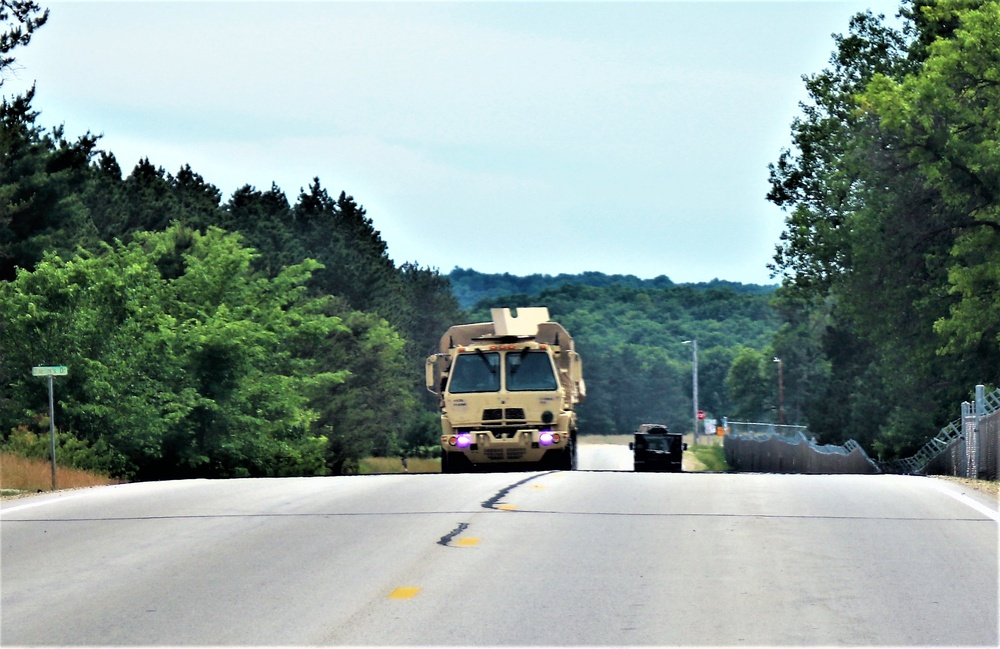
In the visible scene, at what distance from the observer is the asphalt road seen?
875cm

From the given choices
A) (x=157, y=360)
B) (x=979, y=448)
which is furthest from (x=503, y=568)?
(x=157, y=360)

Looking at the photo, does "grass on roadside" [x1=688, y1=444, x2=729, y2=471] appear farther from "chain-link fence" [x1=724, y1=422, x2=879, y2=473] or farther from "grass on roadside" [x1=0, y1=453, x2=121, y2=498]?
"grass on roadside" [x1=0, y1=453, x2=121, y2=498]

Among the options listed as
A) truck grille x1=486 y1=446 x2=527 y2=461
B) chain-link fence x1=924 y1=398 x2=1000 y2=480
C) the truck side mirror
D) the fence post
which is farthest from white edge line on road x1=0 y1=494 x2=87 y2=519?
the fence post

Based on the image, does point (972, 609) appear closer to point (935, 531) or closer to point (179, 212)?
point (935, 531)

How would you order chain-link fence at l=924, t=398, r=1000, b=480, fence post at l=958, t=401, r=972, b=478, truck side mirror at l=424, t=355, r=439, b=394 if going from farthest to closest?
truck side mirror at l=424, t=355, r=439, b=394
fence post at l=958, t=401, r=972, b=478
chain-link fence at l=924, t=398, r=1000, b=480

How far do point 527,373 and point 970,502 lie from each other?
14.7m

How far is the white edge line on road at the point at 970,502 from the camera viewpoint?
14539mm

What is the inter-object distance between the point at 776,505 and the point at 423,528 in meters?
4.28

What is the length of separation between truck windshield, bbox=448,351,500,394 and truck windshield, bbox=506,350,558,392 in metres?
0.29

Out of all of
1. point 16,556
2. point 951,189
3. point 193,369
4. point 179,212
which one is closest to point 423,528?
point 16,556

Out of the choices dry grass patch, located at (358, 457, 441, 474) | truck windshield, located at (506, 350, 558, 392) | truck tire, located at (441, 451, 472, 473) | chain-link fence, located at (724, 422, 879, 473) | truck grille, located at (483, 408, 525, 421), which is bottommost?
dry grass patch, located at (358, 457, 441, 474)

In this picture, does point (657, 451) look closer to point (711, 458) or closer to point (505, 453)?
point (505, 453)

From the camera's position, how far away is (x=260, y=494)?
17500mm

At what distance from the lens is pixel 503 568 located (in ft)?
36.2
